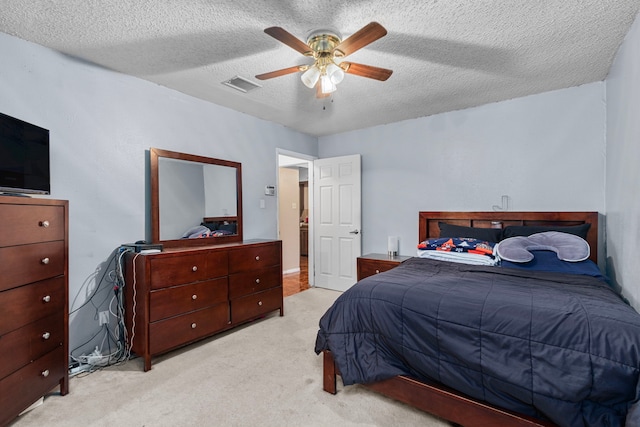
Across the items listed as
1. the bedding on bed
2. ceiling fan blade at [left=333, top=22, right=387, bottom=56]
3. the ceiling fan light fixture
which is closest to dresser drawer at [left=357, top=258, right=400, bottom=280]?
the bedding on bed

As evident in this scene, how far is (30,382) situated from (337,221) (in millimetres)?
3539

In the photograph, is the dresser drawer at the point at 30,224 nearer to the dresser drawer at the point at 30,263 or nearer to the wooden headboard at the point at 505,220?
the dresser drawer at the point at 30,263

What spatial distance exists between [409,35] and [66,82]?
8.49 ft

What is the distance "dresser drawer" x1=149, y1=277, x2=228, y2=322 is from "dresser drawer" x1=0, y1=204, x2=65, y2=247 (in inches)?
30.9

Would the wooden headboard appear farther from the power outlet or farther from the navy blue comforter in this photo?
the power outlet

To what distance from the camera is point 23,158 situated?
1870 mm

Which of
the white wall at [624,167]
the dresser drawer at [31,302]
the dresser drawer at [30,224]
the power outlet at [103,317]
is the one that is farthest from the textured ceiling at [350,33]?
the power outlet at [103,317]

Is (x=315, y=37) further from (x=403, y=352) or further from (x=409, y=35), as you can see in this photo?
(x=403, y=352)

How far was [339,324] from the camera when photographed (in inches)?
77.5

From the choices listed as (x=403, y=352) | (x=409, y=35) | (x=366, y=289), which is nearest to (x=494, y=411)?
(x=403, y=352)

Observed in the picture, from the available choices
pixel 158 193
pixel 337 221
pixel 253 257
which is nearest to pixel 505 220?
pixel 337 221

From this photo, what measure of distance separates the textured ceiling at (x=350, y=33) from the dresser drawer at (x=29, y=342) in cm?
187

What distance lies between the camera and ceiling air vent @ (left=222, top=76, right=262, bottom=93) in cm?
273

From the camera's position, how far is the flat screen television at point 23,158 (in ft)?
5.73
